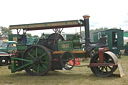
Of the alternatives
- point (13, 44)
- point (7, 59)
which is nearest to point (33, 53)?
point (7, 59)

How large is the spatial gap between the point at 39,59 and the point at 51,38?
1.20m

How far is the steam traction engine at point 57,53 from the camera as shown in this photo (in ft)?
20.1

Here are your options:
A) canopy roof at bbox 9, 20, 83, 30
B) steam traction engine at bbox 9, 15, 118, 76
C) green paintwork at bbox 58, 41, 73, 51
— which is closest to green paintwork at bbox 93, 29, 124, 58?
steam traction engine at bbox 9, 15, 118, 76

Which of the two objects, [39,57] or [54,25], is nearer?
[54,25]

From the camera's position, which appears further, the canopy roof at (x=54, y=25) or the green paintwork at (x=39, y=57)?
the green paintwork at (x=39, y=57)

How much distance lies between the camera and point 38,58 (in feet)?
21.3

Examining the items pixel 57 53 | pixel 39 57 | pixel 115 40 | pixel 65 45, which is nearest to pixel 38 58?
pixel 39 57

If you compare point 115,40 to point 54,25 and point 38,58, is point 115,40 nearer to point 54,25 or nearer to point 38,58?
point 54,25

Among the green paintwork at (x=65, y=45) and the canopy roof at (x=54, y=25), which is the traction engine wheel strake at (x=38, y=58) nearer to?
the green paintwork at (x=65, y=45)

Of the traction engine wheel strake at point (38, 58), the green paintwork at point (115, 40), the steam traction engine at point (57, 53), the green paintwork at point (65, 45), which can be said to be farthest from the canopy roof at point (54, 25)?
the green paintwork at point (115, 40)

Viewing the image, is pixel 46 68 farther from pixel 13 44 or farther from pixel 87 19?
pixel 13 44

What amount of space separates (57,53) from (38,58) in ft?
2.69

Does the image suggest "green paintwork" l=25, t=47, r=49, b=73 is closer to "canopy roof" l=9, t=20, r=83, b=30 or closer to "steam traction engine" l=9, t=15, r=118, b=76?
"steam traction engine" l=9, t=15, r=118, b=76

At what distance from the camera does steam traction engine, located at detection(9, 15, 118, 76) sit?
6.13m
